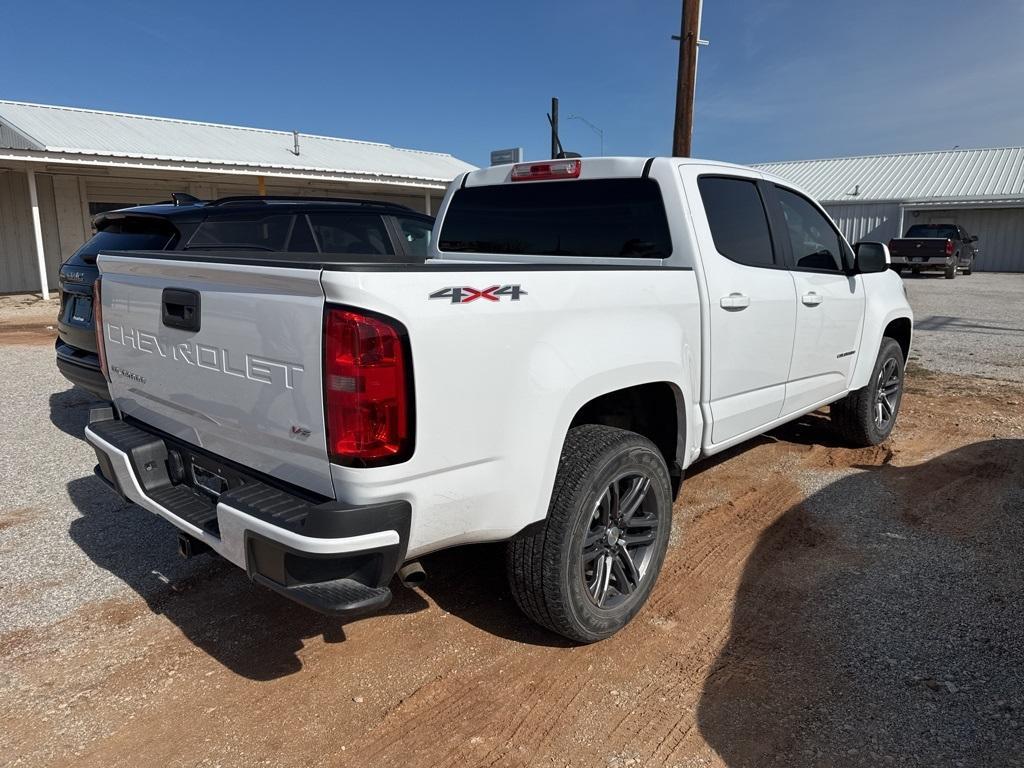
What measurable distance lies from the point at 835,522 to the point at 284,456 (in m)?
3.29

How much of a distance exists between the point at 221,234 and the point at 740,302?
389 centimetres

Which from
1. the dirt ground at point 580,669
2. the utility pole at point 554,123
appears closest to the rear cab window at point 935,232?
the utility pole at point 554,123

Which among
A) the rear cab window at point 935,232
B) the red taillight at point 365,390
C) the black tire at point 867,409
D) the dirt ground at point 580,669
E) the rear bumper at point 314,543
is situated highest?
the rear cab window at point 935,232

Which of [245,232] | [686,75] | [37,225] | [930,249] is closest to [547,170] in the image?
[245,232]

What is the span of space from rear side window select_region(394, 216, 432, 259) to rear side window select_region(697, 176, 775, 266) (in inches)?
126

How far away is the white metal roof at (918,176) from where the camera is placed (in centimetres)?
3022

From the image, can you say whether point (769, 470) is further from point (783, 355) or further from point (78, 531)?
point (78, 531)

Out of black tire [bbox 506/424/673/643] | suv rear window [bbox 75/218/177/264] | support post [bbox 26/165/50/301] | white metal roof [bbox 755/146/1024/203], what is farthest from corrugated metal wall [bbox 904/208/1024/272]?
black tire [bbox 506/424/673/643]

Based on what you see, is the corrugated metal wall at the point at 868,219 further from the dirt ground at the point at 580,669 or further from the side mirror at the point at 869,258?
the dirt ground at the point at 580,669

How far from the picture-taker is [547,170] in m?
3.96

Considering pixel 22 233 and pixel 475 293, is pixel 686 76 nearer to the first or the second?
pixel 475 293

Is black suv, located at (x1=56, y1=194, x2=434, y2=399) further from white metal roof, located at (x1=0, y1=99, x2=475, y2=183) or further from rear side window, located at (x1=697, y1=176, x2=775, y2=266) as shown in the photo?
white metal roof, located at (x1=0, y1=99, x2=475, y2=183)

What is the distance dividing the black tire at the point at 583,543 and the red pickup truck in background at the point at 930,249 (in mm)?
22628

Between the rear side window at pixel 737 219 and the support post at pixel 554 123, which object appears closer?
the rear side window at pixel 737 219
